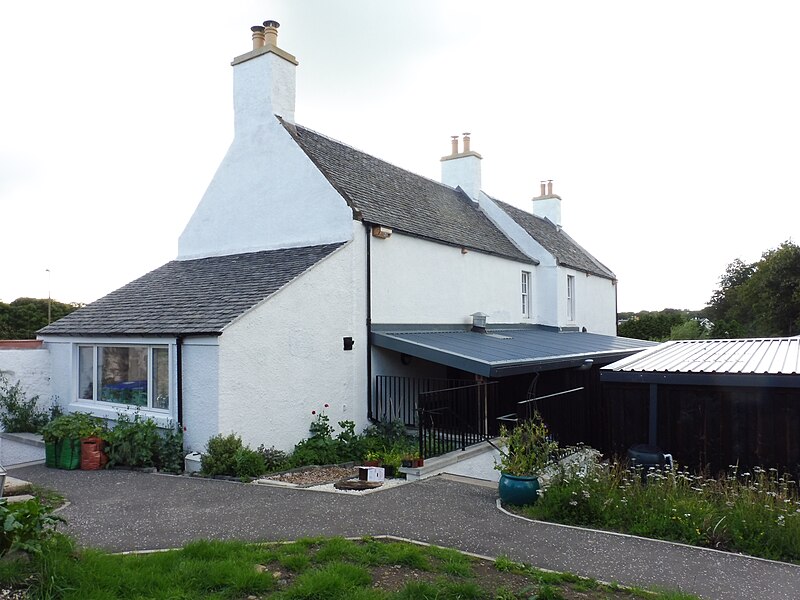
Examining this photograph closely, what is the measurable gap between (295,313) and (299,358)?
953 mm

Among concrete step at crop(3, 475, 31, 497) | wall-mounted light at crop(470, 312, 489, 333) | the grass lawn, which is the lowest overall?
concrete step at crop(3, 475, 31, 497)

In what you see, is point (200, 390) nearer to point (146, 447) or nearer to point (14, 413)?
point (146, 447)

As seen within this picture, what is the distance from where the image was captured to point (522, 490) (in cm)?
797

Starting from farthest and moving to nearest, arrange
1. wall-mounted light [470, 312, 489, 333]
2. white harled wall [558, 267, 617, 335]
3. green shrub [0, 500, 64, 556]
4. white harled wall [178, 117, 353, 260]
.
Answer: white harled wall [558, 267, 617, 335] → wall-mounted light [470, 312, 489, 333] → white harled wall [178, 117, 353, 260] → green shrub [0, 500, 64, 556]

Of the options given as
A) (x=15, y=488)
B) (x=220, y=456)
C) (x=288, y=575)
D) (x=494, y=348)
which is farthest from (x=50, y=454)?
(x=494, y=348)

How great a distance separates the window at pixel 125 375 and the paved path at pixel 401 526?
2275 millimetres

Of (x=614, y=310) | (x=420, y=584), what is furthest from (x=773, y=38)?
(x=614, y=310)

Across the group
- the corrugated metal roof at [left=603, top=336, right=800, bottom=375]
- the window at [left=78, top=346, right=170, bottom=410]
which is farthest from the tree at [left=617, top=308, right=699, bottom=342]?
the window at [left=78, top=346, right=170, bottom=410]

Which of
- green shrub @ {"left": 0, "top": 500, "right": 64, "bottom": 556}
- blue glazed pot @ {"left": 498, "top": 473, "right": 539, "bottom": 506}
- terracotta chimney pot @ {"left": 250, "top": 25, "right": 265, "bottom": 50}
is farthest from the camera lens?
terracotta chimney pot @ {"left": 250, "top": 25, "right": 265, "bottom": 50}

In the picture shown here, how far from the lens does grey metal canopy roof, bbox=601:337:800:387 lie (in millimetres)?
8406

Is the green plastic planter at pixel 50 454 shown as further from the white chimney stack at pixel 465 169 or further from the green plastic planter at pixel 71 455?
the white chimney stack at pixel 465 169

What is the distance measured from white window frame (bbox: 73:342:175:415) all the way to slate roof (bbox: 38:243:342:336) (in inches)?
15.3

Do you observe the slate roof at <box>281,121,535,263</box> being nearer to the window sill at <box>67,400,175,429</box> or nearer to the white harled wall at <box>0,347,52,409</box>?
the window sill at <box>67,400,175,429</box>

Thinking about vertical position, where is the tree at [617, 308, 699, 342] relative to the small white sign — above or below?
above
